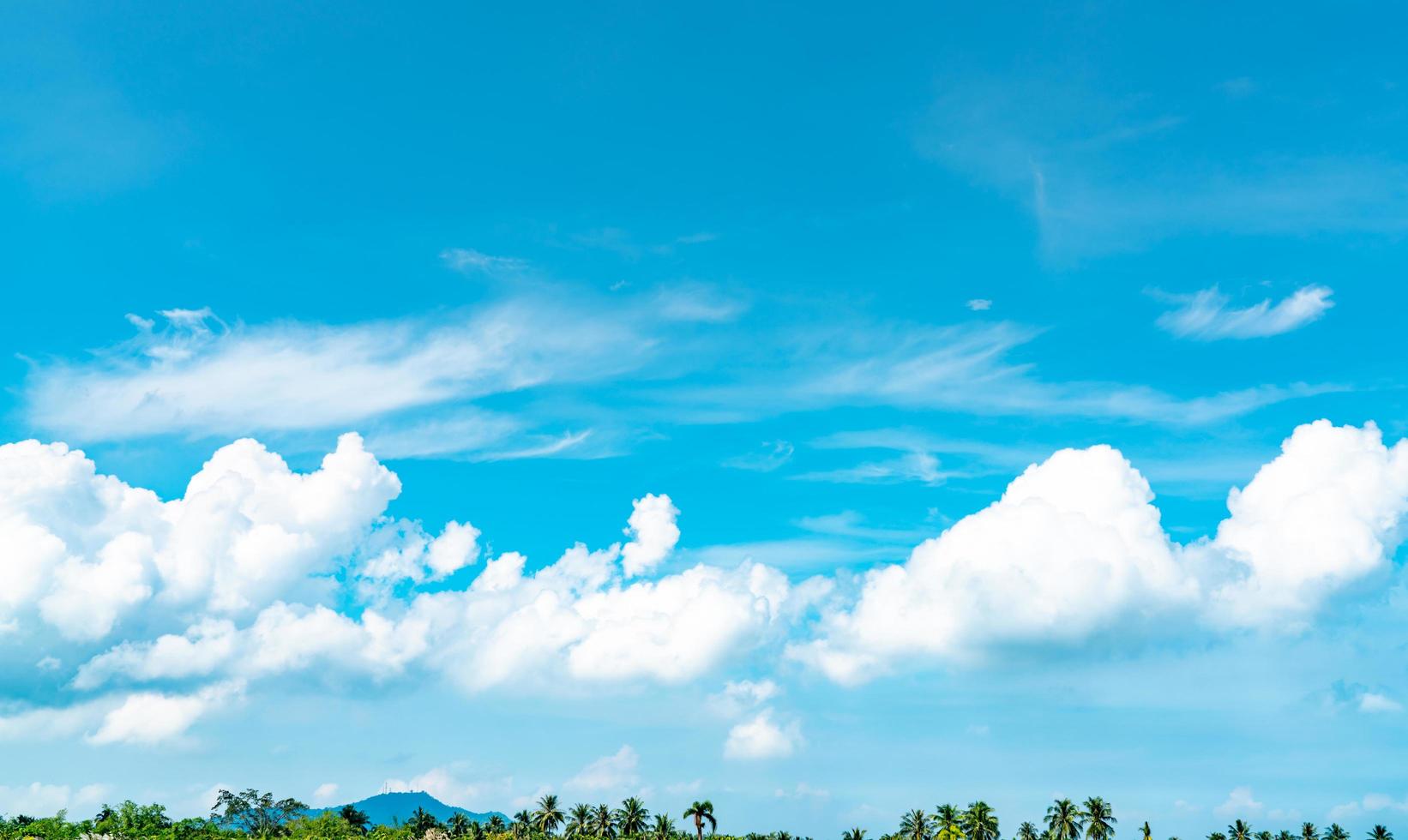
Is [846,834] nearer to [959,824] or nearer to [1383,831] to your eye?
[959,824]

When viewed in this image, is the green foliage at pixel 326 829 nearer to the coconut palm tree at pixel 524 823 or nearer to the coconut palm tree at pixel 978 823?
the coconut palm tree at pixel 524 823

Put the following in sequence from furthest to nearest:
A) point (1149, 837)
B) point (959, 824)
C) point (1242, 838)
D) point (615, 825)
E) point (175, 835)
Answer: point (1242, 838) → point (615, 825) → point (175, 835) → point (959, 824) → point (1149, 837)

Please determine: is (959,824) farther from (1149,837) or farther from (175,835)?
(175,835)

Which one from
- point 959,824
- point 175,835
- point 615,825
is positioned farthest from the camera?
point 615,825

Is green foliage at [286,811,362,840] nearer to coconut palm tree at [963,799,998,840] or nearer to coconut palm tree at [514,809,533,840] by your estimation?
coconut palm tree at [514,809,533,840]

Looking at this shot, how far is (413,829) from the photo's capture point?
557 ft

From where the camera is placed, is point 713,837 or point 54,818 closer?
point 713,837

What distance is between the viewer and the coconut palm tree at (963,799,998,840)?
147m

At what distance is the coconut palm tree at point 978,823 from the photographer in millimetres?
146875

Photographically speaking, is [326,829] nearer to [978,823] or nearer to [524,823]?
[524,823]

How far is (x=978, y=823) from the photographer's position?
483 feet

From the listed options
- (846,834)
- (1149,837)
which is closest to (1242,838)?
(846,834)

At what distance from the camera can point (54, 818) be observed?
168875mm

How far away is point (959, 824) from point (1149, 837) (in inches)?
2657
